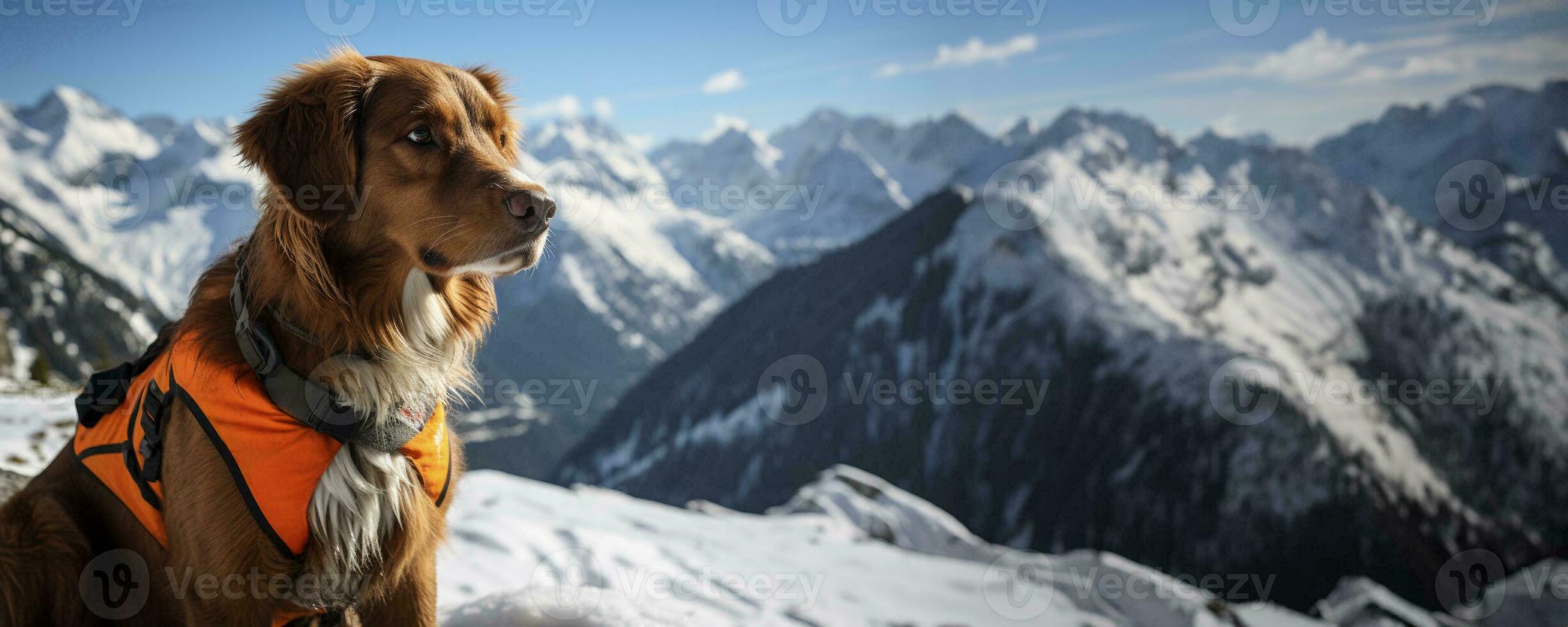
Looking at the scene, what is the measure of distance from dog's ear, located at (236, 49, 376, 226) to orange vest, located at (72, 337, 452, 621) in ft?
2.79

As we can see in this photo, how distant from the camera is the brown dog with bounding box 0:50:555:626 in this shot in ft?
11.2

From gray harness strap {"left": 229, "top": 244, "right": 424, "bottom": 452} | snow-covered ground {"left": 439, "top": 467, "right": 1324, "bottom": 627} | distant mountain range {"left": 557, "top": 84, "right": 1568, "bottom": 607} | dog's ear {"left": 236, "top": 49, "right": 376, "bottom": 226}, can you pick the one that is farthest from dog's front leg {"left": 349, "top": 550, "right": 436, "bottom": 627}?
distant mountain range {"left": 557, "top": 84, "right": 1568, "bottom": 607}

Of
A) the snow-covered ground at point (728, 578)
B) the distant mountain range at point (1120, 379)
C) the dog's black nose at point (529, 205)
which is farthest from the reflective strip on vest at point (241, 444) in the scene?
the distant mountain range at point (1120, 379)

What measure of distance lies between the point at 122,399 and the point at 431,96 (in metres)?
2.42

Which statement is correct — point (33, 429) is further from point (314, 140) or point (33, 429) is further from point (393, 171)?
point (393, 171)

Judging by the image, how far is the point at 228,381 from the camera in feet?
11.2

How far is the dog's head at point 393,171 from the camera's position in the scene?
3.37m

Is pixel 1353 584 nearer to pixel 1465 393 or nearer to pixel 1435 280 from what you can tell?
pixel 1465 393

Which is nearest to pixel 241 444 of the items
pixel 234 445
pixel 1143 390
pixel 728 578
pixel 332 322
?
pixel 234 445

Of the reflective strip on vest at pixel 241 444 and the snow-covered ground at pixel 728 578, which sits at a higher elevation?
the reflective strip on vest at pixel 241 444

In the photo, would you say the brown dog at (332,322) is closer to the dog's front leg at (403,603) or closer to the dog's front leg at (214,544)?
the dog's front leg at (214,544)

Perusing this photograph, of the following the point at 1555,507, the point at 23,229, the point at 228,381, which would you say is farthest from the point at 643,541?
the point at 23,229

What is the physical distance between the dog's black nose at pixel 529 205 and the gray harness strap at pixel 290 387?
1133 mm

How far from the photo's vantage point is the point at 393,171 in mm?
3545
